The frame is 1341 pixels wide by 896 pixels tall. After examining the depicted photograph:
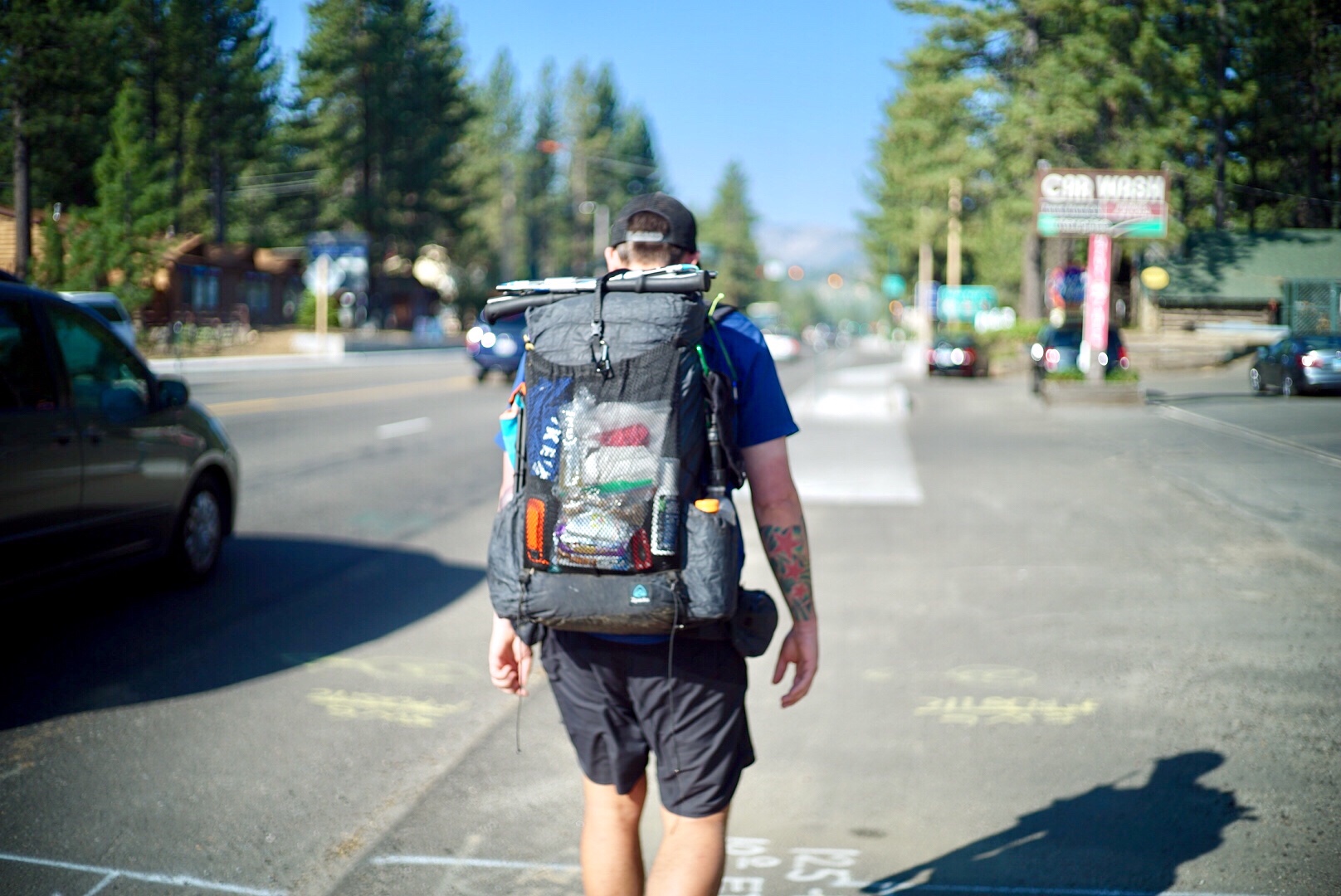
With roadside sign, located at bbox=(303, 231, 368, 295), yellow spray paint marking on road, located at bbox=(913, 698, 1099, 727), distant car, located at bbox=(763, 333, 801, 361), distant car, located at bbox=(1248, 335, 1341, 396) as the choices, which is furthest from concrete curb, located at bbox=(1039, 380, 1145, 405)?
distant car, located at bbox=(763, 333, 801, 361)

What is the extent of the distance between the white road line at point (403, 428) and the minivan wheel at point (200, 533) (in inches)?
353

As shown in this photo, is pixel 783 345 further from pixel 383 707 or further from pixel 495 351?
pixel 383 707

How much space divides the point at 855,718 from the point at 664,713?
2.66m

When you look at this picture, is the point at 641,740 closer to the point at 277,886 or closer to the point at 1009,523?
the point at 277,886

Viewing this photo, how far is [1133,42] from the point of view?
4.05 m

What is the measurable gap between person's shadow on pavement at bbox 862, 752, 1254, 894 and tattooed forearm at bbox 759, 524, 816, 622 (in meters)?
1.22

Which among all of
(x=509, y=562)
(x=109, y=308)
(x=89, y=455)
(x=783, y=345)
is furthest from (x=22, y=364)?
(x=783, y=345)

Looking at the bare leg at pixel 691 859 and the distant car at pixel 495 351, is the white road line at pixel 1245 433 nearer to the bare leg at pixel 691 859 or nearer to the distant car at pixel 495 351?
the bare leg at pixel 691 859

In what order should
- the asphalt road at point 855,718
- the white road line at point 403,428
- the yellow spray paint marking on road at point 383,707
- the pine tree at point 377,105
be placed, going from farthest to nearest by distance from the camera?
the white road line at point 403,428, the pine tree at point 377,105, the yellow spray paint marking on road at point 383,707, the asphalt road at point 855,718

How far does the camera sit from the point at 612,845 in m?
2.84

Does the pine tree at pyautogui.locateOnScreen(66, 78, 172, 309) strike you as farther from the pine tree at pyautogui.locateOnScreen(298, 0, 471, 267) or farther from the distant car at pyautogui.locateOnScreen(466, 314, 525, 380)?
the distant car at pyautogui.locateOnScreen(466, 314, 525, 380)

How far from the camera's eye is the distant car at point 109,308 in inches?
294

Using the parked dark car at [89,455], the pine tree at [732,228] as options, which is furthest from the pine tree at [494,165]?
the parked dark car at [89,455]

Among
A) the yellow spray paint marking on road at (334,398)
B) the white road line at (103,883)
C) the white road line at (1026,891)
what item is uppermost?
the yellow spray paint marking on road at (334,398)
